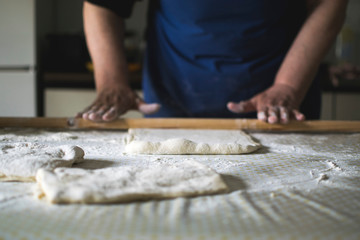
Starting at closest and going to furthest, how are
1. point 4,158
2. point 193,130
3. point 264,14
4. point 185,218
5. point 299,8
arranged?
point 185,218 → point 4,158 → point 193,130 → point 264,14 → point 299,8

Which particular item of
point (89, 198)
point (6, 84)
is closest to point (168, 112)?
point (89, 198)

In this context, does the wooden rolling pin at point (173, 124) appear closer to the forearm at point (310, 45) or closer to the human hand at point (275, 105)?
the human hand at point (275, 105)

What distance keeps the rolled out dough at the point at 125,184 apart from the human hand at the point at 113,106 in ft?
1.81

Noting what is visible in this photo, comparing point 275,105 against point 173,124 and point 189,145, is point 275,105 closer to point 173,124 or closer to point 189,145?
point 173,124

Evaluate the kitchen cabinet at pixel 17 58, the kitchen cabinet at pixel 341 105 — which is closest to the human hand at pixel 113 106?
the kitchen cabinet at pixel 17 58

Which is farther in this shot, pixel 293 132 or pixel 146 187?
pixel 293 132

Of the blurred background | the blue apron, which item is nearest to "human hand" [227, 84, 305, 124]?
the blue apron

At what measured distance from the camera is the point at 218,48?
1.46 meters

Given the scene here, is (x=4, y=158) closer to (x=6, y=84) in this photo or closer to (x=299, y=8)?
(x=299, y=8)

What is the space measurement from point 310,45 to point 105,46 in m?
0.87

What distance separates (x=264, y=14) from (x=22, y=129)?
1038mm

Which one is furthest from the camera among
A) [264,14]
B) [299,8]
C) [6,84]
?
[6,84]

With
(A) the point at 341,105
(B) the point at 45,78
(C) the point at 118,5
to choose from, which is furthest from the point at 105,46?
(A) the point at 341,105

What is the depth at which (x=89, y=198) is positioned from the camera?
0.58m
